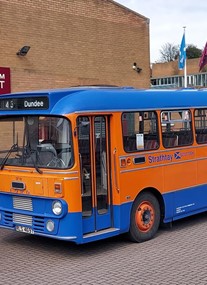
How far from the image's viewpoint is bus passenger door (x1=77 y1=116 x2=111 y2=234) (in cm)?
694

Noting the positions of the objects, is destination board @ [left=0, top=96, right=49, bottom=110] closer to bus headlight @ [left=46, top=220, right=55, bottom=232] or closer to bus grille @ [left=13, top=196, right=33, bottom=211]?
bus grille @ [left=13, top=196, right=33, bottom=211]

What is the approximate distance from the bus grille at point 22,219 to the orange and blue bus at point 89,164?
0.01 meters

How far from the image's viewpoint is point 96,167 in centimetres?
715

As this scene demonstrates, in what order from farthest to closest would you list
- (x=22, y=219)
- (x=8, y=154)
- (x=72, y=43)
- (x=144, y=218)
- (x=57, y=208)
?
(x=72, y=43) < (x=144, y=218) < (x=8, y=154) < (x=22, y=219) < (x=57, y=208)

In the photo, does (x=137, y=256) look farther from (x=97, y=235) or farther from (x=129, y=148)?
(x=129, y=148)

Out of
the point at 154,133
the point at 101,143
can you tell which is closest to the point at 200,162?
the point at 154,133

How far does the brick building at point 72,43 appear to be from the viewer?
636 inches

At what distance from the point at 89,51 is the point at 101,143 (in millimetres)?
11902

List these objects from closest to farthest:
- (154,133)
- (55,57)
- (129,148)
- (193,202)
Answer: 1. (129,148)
2. (154,133)
3. (193,202)
4. (55,57)

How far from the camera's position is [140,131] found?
7.82 meters

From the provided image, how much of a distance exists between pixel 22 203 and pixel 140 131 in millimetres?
2207

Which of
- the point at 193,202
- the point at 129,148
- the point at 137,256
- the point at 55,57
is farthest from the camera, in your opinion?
the point at 55,57

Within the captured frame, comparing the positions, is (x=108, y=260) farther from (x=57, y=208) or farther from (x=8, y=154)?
(x=8, y=154)

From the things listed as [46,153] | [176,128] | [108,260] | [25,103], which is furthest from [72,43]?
[108,260]
